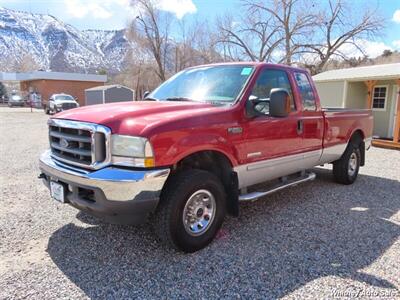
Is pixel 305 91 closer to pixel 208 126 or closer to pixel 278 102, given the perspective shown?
pixel 278 102

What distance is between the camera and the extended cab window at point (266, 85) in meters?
3.97

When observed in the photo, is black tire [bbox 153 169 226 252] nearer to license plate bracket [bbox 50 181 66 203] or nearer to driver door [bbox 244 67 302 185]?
driver door [bbox 244 67 302 185]

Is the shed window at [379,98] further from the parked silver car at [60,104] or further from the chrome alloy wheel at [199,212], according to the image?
the parked silver car at [60,104]

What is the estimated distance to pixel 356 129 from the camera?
6234 millimetres

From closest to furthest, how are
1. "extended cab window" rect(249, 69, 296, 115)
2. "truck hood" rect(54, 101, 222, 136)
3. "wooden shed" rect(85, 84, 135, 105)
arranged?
"truck hood" rect(54, 101, 222, 136)
"extended cab window" rect(249, 69, 296, 115)
"wooden shed" rect(85, 84, 135, 105)

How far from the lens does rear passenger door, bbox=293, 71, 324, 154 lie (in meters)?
4.80

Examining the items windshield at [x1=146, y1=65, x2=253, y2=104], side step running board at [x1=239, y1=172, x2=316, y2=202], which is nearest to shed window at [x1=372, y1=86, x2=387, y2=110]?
side step running board at [x1=239, y1=172, x2=316, y2=202]

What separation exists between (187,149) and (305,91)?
266 cm

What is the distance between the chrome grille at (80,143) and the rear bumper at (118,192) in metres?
0.12

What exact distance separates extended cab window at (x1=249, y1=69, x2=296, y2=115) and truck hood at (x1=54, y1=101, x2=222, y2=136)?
2.13 feet

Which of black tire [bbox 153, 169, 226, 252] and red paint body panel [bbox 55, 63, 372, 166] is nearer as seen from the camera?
red paint body panel [bbox 55, 63, 372, 166]

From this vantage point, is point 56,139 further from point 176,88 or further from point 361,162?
point 361,162

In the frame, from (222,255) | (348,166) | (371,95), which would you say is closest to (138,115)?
(222,255)

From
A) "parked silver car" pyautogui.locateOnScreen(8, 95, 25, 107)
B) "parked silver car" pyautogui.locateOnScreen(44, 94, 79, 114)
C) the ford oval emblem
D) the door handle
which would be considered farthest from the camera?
"parked silver car" pyautogui.locateOnScreen(8, 95, 25, 107)
